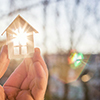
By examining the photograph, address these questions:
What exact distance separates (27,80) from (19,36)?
0.32 meters

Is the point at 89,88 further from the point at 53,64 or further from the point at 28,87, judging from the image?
the point at 28,87

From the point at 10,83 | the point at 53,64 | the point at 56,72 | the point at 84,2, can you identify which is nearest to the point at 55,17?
the point at 84,2

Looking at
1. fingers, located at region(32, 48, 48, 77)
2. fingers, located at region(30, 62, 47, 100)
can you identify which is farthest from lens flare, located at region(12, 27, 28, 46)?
fingers, located at region(30, 62, 47, 100)

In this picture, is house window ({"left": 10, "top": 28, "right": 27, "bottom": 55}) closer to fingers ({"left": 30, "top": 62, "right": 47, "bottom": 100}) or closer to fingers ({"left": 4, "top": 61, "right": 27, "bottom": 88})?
fingers ({"left": 4, "top": 61, "right": 27, "bottom": 88})

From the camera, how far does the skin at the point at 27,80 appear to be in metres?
0.65

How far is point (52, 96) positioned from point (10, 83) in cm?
264

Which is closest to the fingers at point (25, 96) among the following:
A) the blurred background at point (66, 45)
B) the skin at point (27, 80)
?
the skin at point (27, 80)

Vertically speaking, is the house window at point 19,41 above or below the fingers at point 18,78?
above

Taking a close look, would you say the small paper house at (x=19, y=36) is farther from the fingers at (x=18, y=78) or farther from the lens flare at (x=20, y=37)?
the fingers at (x=18, y=78)

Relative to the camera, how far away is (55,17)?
8.56 feet

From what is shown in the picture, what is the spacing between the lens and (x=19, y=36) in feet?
2.80

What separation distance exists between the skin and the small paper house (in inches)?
2.3

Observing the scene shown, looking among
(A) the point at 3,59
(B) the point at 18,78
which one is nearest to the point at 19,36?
(A) the point at 3,59

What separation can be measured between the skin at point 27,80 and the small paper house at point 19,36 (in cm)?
6
